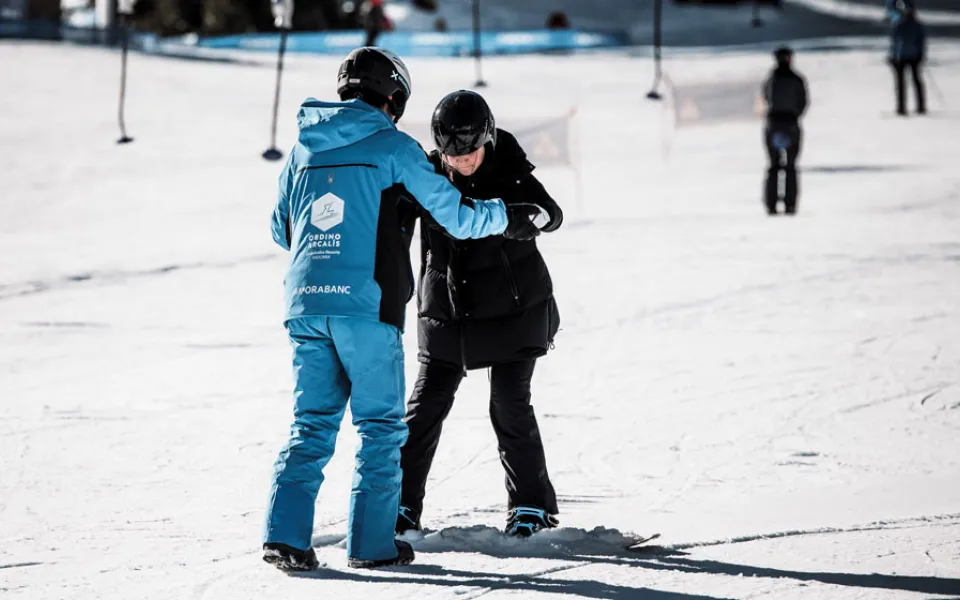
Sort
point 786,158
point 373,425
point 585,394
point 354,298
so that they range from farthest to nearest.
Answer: point 786,158, point 585,394, point 373,425, point 354,298

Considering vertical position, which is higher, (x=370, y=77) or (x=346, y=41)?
(x=346, y=41)

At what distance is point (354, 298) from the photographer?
3.86m

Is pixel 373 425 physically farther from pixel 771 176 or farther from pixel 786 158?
pixel 786 158

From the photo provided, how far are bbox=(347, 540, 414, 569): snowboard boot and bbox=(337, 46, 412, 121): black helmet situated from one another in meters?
1.33

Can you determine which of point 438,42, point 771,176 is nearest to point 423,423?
point 771,176

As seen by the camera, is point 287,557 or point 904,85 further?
point 904,85

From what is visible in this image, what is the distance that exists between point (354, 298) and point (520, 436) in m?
0.86

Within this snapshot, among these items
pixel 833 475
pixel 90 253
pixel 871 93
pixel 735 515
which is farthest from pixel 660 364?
pixel 871 93

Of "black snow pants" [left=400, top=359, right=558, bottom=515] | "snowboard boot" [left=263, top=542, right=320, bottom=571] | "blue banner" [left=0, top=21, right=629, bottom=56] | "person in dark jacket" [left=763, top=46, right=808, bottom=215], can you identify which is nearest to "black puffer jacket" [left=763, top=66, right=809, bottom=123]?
"person in dark jacket" [left=763, top=46, right=808, bottom=215]

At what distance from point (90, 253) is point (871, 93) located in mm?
15113

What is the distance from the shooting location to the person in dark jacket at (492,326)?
429cm

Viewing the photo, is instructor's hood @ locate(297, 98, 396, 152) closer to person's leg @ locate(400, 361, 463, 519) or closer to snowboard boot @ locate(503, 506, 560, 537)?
Answer: person's leg @ locate(400, 361, 463, 519)

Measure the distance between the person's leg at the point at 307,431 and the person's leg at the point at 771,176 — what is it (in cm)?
964

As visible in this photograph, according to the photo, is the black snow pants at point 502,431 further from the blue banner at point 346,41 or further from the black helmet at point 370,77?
the blue banner at point 346,41
